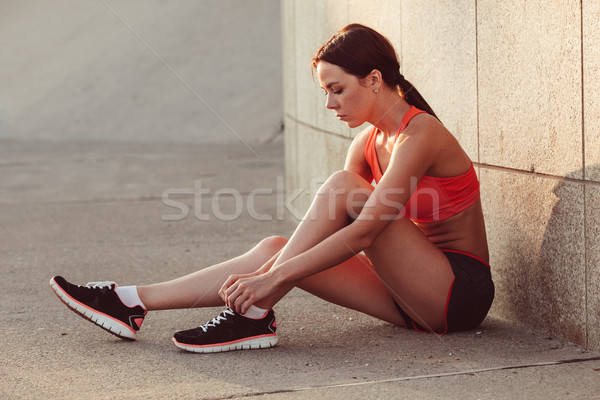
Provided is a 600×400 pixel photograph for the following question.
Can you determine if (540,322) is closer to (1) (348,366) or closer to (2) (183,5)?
(1) (348,366)

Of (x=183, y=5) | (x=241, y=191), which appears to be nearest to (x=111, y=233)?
(x=241, y=191)

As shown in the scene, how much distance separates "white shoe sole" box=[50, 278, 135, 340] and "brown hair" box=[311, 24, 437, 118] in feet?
4.35

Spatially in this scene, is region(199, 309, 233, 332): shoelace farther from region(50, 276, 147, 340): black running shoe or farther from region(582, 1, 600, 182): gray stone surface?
region(582, 1, 600, 182): gray stone surface

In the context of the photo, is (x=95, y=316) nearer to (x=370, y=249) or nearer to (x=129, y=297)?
(x=129, y=297)

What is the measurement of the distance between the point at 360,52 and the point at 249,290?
986mm

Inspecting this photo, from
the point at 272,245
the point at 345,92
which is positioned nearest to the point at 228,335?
the point at 272,245

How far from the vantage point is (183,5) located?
17281mm

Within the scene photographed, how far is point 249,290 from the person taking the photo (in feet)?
10.1

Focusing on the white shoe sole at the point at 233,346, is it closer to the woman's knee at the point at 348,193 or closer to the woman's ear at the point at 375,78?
the woman's knee at the point at 348,193

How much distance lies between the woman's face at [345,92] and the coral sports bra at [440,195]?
0.17 meters

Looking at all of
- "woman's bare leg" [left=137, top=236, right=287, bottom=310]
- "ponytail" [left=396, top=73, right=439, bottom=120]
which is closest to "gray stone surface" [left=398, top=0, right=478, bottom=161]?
"ponytail" [left=396, top=73, right=439, bottom=120]

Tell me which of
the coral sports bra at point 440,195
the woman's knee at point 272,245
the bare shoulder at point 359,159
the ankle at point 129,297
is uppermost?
the bare shoulder at point 359,159

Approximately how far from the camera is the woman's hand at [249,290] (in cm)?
308

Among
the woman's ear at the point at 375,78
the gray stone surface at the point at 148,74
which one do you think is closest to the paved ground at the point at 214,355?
the woman's ear at the point at 375,78
